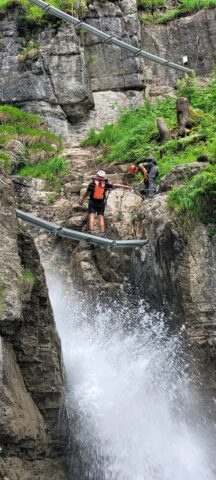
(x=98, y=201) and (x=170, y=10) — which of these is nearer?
(x=98, y=201)

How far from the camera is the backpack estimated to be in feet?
38.7

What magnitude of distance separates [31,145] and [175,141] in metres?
5.02

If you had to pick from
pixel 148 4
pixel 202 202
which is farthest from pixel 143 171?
pixel 148 4

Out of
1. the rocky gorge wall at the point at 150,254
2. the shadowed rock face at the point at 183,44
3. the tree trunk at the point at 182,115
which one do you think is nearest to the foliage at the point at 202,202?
the rocky gorge wall at the point at 150,254

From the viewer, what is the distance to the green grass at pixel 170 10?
2059 centimetres

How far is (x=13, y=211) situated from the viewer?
778 centimetres

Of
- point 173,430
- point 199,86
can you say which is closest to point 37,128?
point 199,86

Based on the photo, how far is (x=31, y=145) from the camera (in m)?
16.8

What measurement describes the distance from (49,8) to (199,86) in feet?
17.4

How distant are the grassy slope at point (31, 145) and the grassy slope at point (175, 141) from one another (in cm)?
117

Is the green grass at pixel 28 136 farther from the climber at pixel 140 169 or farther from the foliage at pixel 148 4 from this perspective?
the foliage at pixel 148 4

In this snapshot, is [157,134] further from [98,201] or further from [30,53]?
[30,53]

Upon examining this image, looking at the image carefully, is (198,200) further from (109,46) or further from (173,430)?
(109,46)

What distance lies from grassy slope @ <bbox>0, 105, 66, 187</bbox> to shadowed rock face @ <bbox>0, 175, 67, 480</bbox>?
6.73 m
